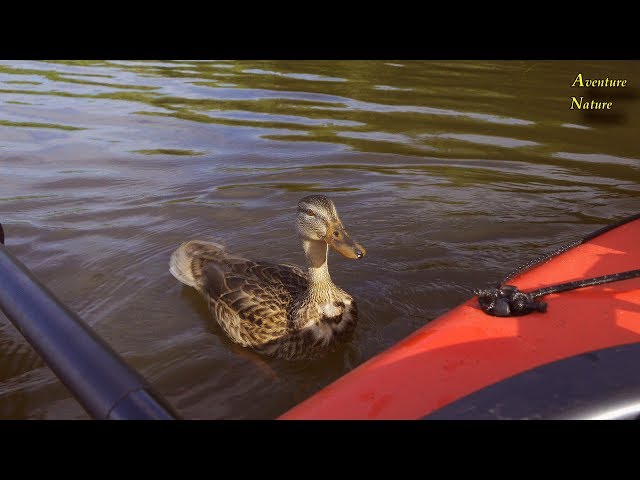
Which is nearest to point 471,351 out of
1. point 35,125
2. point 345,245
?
point 345,245

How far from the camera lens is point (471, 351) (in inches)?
96.7

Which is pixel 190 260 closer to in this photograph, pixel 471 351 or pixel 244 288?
pixel 244 288

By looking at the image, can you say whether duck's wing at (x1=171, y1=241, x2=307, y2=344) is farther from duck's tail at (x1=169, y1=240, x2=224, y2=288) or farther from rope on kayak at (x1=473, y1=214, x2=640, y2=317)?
rope on kayak at (x1=473, y1=214, x2=640, y2=317)

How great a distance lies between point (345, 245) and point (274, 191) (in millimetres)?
3094

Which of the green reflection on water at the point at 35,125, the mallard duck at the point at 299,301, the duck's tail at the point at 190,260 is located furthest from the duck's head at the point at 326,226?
the green reflection on water at the point at 35,125

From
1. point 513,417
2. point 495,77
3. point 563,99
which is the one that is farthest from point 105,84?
point 513,417

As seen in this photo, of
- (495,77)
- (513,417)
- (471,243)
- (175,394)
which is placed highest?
(495,77)

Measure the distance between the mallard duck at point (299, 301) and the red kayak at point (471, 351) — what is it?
0.98m

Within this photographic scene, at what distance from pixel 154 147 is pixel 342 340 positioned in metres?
5.09

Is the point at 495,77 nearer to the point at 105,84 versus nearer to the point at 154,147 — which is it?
the point at 154,147

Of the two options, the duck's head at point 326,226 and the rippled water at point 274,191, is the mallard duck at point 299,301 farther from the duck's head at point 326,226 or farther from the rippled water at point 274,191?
the rippled water at point 274,191

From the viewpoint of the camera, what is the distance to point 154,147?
7746 millimetres

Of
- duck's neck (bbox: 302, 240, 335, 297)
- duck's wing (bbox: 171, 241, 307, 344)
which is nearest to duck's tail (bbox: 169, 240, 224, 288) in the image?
duck's wing (bbox: 171, 241, 307, 344)

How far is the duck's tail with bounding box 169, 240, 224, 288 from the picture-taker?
181 inches
